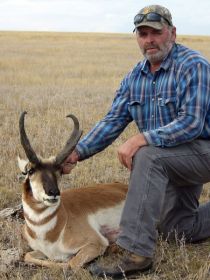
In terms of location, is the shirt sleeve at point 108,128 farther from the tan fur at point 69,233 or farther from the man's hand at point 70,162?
the tan fur at point 69,233

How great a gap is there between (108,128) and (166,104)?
0.77m

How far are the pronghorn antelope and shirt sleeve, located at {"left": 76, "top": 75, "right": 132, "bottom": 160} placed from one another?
0.39 metres

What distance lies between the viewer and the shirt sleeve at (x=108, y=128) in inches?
208

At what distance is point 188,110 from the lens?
456cm

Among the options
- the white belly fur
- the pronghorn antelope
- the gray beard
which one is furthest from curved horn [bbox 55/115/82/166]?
the gray beard

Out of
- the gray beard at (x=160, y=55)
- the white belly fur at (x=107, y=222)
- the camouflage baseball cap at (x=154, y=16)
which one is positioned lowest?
the white belly fur at (x=107, y=222)

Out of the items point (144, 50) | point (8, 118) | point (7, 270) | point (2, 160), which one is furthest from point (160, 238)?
point (8, 118)

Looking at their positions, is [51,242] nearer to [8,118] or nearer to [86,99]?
[8,118]

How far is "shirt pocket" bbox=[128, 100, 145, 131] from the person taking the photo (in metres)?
5.10

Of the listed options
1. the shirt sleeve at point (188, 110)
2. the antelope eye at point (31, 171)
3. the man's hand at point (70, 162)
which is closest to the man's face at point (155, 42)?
the shirt sleeve at point (188, 110)

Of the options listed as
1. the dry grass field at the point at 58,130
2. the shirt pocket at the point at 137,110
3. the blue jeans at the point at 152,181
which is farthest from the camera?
the shirt pocket at the point at 137,110

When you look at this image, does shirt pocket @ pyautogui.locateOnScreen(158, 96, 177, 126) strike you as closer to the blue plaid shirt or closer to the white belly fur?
the blue plaid shirt

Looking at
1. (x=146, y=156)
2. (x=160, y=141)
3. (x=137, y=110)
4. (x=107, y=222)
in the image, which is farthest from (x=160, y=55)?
(x=107, y=222)

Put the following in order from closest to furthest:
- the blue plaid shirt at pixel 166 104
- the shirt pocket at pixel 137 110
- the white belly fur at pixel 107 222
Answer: the blue plaid shirt at pixel 166 104 < the shirt pocket at pixel 137 110 < the white belly fur at pixel 107 222
